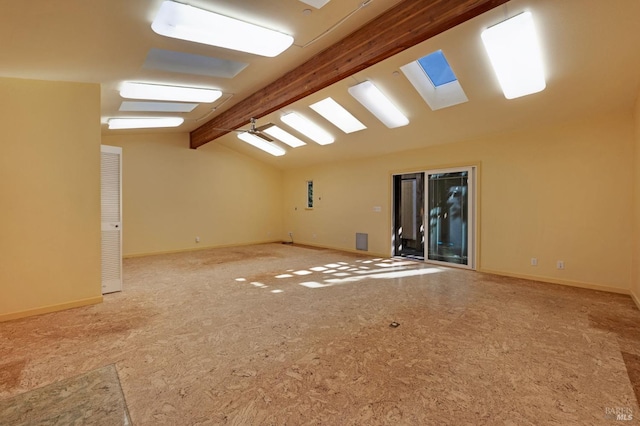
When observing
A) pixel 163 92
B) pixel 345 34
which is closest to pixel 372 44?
pixel 345 34

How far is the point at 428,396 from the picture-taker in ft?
6.31

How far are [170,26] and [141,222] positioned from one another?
593 cm

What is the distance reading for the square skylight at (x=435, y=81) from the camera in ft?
13.8

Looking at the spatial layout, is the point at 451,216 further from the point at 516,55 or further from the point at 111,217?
the point at 111,217

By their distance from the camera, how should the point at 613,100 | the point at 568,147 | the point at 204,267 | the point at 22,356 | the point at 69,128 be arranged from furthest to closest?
the point at 204,267
the point at 568,147
the point at 613,100
the point at 69,128
the point at 22,356

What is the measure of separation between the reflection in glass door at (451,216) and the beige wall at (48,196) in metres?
5.85

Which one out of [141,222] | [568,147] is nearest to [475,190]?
[568,147]

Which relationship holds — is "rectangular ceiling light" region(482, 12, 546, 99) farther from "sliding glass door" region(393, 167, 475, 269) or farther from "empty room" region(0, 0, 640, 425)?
"sliding glass door" region(393, 167, 475, 269)

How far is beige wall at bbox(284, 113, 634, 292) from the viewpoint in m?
4.12

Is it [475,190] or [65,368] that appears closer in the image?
[65,368]

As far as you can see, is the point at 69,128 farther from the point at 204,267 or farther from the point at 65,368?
the point at 204,267

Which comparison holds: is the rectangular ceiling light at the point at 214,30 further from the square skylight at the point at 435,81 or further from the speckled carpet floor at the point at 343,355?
the speckled carpet floor at the point at 343,355

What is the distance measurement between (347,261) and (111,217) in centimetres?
450


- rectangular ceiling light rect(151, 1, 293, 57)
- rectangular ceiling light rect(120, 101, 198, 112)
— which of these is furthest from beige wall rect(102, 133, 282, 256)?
rectangular ceiling light rect(151, 1, 293, 57)
